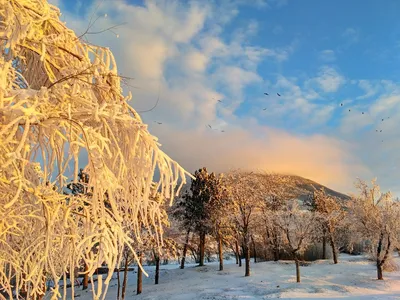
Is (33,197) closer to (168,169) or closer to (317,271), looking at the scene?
(168,169)

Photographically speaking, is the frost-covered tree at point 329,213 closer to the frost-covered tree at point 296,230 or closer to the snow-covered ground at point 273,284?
the snow-covered ground at point 273,284

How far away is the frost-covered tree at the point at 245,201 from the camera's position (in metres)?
29.8

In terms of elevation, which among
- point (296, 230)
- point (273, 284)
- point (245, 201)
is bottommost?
point (273, 284)

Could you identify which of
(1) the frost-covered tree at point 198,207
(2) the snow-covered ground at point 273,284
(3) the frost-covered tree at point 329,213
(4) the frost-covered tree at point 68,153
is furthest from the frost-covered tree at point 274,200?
(4) the frost-covered tree at point 68,153

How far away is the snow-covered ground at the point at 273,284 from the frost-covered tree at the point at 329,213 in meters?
3.24

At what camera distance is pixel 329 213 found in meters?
38.2

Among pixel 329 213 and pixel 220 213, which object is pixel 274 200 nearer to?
pixel 329 213

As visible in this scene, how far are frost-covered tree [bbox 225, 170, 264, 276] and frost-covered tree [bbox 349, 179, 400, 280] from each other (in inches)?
313

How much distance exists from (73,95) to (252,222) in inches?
1216

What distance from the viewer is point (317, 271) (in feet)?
95.9

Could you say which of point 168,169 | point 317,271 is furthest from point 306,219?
Answer: point 168,169

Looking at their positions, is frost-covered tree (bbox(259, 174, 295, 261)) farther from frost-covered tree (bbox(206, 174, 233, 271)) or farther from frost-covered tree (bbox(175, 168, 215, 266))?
frost-covered tree (bbox(175, 168, 215, 266))

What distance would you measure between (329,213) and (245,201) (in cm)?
1340

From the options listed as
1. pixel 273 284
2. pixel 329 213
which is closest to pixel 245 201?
pixel 273 284
